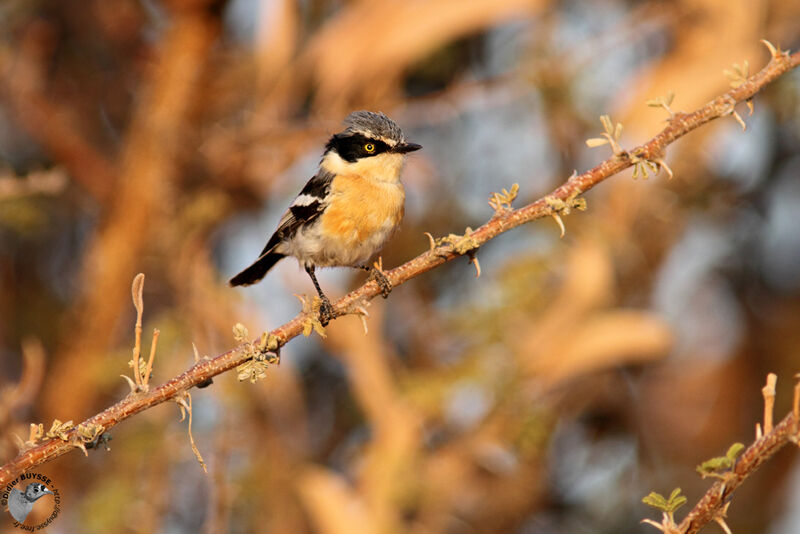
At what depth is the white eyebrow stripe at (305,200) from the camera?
453 cm

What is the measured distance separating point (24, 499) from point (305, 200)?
2.30 meters

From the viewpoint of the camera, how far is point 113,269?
5707 mm

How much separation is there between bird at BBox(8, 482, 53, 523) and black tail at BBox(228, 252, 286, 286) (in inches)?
86.3

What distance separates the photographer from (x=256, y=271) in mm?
4898

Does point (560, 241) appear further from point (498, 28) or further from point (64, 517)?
point (64, 517)

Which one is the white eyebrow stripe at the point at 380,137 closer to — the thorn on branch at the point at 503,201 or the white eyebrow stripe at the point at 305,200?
the white eyebrow stripe at the point at 305,200

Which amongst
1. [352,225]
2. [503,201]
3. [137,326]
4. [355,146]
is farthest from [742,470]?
[355,146]

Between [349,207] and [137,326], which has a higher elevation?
[349,207]

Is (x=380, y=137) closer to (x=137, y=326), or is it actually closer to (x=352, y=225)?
(x=352, y=225)

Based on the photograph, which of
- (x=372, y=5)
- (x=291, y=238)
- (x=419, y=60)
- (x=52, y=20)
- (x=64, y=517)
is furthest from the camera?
(x=52, y=20)

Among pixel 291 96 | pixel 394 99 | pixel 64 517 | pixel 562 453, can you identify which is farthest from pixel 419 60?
pixel 64 517

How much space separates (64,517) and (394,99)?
3.52m

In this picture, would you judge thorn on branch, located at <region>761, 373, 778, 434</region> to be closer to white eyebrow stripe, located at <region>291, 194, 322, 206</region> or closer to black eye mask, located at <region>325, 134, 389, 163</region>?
white eyebrow stripe, located at <region>291, 194, 322, 206</region>

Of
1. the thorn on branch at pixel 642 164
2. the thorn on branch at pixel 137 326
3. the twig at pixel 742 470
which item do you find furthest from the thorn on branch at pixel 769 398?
the thorn on branch at pixel 137 326
